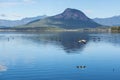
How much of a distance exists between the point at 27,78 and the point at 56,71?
38.9 feet

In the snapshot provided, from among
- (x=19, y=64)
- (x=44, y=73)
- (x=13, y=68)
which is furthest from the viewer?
(x=19, y=64)

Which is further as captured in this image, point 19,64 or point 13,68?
point 19,64

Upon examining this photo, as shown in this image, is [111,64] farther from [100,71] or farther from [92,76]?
[92,76]

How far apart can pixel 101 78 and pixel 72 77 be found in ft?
23.1

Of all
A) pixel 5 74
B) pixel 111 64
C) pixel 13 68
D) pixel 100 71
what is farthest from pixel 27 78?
pixel 111 64

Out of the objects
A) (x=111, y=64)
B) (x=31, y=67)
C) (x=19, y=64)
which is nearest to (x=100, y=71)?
(x=111, y=64)

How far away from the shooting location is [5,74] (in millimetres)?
75750

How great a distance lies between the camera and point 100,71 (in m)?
80.9

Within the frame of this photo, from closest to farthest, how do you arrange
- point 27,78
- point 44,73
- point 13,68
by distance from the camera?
1. point 27,78
2. point 44,73
3. point 13,68

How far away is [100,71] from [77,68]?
8018mm

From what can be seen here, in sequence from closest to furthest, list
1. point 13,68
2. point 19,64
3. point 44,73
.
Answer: point 44,73 < point 13,68 < point 19,64

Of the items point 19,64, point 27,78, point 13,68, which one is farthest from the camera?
point 19,64

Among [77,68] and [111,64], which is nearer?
[77,68]

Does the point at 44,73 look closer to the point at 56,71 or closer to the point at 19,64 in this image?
the point at 56,71
